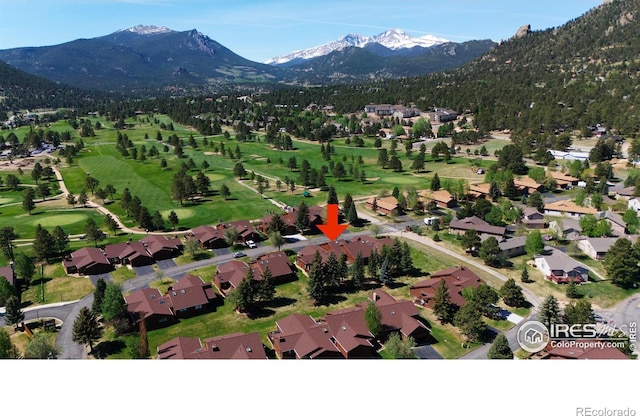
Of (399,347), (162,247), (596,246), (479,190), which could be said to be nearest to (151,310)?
(162,247)

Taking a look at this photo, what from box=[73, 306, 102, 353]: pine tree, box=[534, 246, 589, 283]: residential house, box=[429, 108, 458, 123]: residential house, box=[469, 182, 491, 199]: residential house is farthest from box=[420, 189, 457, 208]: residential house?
box=[429, 108, 458, 123]: residential house

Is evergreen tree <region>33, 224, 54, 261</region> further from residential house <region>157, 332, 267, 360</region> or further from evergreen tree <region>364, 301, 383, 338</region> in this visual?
evergreen tree <region>364, 301, 383, 338</region>

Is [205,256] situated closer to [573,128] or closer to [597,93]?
[573,128]

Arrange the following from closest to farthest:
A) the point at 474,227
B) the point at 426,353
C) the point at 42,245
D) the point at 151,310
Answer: the point at 426,353
the point at 151,310
the point at 42,245
the point at 474,227

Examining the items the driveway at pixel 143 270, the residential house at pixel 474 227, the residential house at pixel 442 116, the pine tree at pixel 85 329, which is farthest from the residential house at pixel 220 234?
the residential house at pixel 442 116

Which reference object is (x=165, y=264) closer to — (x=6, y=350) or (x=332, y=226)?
(x=6, y=350)
